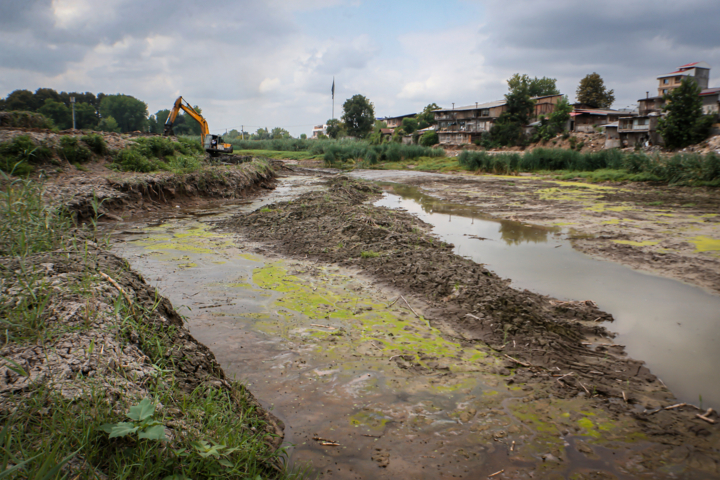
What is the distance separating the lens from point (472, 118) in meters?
66.8

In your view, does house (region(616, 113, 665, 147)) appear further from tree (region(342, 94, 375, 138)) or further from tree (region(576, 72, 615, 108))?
tree (region(342, 94, 375, 138))

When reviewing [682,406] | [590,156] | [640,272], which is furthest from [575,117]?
[682,406]

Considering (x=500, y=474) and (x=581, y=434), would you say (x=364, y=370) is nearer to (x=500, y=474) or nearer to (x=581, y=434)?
(x=500, y=474)

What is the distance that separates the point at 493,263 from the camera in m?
7.62

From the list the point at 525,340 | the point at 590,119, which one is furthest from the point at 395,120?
the point at 525,340

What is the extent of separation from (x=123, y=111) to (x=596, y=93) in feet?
337

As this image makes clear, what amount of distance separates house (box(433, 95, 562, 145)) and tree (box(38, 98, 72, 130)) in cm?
5656

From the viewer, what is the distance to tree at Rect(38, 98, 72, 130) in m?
55.9

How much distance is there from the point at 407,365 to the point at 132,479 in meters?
2.55

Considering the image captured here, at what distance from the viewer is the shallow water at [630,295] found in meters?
4.04

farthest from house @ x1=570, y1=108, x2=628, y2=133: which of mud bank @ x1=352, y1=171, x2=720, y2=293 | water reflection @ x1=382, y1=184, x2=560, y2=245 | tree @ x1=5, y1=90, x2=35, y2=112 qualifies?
tree @ x1=5, y1=90, x2=35, y2=112

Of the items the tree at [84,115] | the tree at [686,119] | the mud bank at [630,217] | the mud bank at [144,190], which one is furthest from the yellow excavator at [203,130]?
the tree at [84,115]

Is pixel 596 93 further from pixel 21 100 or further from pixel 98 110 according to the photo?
pixel 98 110

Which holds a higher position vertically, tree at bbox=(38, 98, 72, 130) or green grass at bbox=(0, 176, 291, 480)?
tree at bbox=(38, 98, 72, 130)
